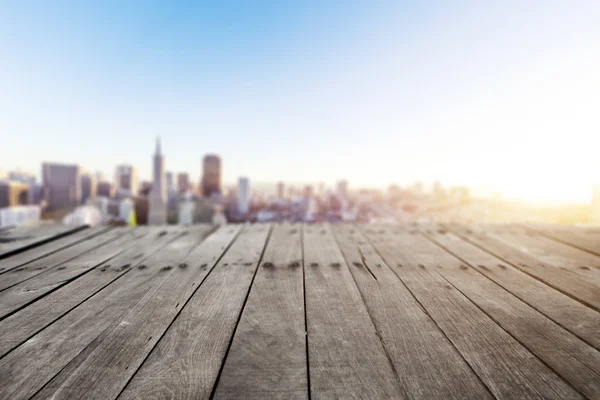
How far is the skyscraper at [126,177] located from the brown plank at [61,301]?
182 feet

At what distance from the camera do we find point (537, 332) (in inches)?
39.3

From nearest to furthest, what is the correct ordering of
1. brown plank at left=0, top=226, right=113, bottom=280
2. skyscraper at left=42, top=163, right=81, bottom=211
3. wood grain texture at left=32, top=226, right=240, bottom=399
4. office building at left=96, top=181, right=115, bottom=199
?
wood grain texture at left=32, top=226, right=240, bottom=399 → brown plank at left=0, top=226, right=113, bottom=280 → skyscraper at left=42, top=163, right=81, bottom=211 → office building at left=96, top=181, right=115, bottom=199

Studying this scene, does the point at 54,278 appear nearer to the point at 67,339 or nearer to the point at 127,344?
the point at 67,339

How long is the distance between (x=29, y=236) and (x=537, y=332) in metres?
3.06

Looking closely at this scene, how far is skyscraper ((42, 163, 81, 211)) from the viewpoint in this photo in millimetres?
32500

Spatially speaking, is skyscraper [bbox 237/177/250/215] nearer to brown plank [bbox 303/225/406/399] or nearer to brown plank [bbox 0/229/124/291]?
brown plank [bbox 0/229/124/291]

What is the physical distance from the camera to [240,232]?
8.17 ft

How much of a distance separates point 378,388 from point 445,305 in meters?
0.60

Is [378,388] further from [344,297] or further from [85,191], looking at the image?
[85,191]

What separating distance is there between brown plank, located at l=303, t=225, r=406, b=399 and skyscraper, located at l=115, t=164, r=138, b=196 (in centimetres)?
5646

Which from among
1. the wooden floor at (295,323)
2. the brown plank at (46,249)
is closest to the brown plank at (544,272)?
the wooden floor at (295,323)

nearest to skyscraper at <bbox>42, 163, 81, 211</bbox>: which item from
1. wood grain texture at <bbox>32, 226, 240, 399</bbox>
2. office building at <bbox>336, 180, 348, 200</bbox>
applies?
office building at <bbox>336, 180, 348, 200</bbox>

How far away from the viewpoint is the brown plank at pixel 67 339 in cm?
75

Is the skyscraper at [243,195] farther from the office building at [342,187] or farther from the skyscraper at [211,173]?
the skyscraper at [211,173]
